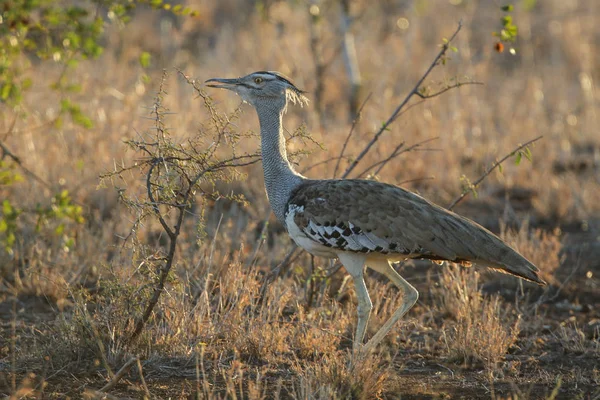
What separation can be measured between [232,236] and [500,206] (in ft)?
9.14

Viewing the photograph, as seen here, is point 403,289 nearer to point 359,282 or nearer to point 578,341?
point 359,282

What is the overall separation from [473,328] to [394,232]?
851mm

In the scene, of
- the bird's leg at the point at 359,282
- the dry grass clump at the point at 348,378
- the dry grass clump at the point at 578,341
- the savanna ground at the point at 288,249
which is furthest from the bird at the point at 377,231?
the dry grass clump at the point at 578,341

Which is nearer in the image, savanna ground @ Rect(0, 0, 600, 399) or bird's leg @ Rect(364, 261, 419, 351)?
savanna ground @ Rect(0, 0, 600, 399)

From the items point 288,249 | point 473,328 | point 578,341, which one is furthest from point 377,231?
point 288,249

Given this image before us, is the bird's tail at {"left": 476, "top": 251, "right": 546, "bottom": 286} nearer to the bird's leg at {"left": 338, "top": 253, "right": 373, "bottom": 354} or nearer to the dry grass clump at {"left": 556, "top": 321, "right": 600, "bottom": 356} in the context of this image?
the bird's leg at {"left": 338, "top": 253, "right": 373, "bottom": 354}

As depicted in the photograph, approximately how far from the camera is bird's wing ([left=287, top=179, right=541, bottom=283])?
427cm

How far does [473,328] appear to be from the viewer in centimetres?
473

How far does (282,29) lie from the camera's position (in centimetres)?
1244

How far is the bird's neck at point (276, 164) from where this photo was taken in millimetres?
4586

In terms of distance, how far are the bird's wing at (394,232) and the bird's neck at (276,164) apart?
230 millimetres

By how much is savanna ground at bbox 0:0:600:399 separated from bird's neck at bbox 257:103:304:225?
0.26m

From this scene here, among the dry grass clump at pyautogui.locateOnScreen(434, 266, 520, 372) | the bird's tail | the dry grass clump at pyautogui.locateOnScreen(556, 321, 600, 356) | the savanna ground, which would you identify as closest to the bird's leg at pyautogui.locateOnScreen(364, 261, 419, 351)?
the savanna ground

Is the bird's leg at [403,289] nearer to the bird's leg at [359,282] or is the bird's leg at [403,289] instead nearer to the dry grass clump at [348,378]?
the bird's leg at [359,282]
